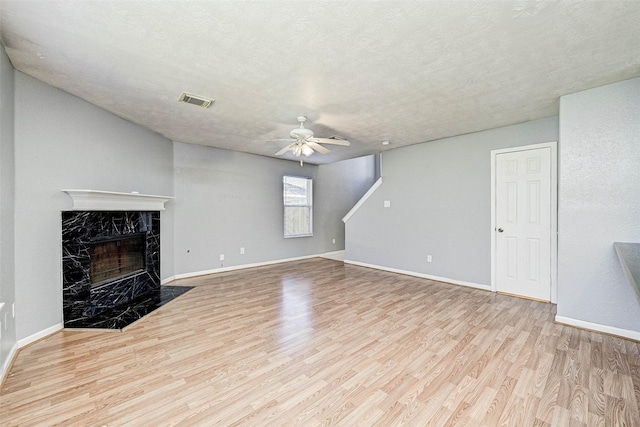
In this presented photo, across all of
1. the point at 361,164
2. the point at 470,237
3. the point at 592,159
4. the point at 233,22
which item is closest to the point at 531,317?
the point at 470,237

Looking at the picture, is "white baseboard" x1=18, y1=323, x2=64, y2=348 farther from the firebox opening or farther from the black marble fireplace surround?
the firebox opening

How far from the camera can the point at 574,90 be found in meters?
2.77

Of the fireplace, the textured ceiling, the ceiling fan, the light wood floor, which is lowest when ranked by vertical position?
the light wood floor

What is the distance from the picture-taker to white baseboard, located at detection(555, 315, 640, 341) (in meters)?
2.55

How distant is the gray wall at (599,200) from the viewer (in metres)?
2.57

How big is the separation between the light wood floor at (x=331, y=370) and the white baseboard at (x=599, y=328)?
0.29 feet

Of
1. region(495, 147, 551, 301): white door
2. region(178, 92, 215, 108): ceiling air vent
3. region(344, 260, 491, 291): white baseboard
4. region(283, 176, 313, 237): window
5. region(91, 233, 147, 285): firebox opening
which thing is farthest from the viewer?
region(283, 176, 313, 237): window

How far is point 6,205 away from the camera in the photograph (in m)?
2.21

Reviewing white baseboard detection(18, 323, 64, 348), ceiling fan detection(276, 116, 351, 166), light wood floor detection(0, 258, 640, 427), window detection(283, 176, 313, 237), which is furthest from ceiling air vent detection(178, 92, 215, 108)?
window detection(283, 176, 313, 237)

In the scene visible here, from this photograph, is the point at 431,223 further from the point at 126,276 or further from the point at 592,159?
the point at 126,276

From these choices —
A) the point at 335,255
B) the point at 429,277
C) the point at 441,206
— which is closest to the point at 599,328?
the point at 429,277

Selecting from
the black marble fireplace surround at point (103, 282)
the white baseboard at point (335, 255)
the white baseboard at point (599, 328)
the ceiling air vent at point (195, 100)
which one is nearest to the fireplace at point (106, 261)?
the black marble fireplace surround at point (103, 282)

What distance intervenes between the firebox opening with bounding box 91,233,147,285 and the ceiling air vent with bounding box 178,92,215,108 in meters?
2.02

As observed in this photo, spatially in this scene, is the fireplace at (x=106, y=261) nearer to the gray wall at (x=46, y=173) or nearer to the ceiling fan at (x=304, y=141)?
the gray wall at (x=46, y=173)
